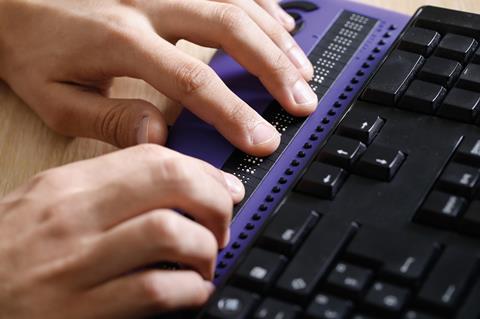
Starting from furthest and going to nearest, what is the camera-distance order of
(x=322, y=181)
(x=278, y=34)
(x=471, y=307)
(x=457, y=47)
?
(x=278, y=34), (x=457, y=47), (x=322, y=181), (x=471, y=307)

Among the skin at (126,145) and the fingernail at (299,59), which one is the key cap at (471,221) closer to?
the skin at (126,145)

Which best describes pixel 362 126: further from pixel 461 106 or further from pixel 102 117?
pixel 102 117

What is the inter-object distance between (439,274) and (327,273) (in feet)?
0.26

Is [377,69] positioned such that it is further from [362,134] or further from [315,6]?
[315,6]

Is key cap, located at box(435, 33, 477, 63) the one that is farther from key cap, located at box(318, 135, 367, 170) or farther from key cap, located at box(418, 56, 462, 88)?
key cap, located at box(318, 135, 367, 170)

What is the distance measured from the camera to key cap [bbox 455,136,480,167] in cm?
71

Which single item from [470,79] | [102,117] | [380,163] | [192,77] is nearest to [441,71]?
[470,79]

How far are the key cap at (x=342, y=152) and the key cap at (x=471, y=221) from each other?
110mm

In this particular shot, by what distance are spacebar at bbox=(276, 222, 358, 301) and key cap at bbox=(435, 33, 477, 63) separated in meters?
0.23

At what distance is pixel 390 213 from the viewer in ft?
2.24

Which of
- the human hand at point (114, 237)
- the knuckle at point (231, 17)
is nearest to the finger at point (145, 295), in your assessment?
the human hand at point (114, 237)

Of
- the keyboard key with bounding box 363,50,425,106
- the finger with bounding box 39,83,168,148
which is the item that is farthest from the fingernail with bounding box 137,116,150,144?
the keyboard key with bounding box 363,50,425,106

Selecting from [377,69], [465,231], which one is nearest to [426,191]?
[465,231]

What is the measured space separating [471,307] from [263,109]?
0.33 metres
